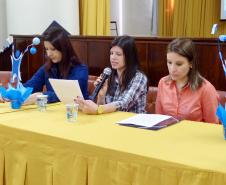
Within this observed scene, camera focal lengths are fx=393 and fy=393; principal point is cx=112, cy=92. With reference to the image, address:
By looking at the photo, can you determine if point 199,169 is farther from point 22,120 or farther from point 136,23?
point 136,23

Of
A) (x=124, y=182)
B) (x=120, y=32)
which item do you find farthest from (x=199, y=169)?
(x=120, y=32)

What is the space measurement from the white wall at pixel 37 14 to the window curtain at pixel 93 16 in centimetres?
15

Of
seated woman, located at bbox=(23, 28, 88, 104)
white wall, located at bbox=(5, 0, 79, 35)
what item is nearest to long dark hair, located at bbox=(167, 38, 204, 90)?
seated woman, located at bbox=(23, 28, 88, 104)

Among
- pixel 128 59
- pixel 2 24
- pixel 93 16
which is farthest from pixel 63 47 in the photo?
pixel 2 24

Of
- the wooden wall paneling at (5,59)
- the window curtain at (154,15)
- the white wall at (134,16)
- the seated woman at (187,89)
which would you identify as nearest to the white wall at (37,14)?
the wooden wall paneling at (5,59)

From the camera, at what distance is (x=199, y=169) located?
4.34 feet

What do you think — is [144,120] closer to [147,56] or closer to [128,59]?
[128,59]

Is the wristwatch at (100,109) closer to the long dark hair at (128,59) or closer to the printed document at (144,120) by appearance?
the printed document at (144,120)

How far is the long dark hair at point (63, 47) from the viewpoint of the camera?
266cm

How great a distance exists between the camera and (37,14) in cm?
532

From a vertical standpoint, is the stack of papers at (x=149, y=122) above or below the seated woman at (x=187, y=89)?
below

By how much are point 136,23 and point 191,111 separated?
543 centimetres

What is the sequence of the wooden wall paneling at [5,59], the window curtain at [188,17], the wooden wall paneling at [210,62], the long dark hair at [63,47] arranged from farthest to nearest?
the window curtain at [188,17], the wooden wall paneling at [5,59], the wooden wall paneling at [210,62], the long dark hair at [63,47]

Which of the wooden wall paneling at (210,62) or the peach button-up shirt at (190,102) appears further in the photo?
the wooden wall paneling at (210,62)
